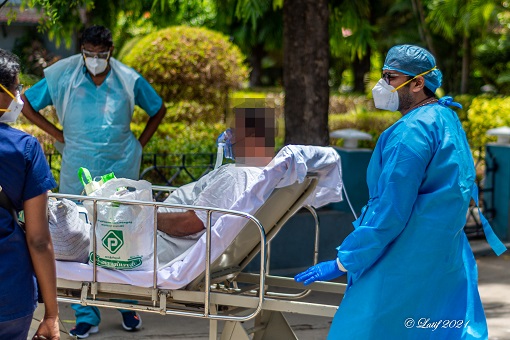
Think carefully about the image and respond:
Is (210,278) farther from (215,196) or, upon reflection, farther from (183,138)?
(183,138)

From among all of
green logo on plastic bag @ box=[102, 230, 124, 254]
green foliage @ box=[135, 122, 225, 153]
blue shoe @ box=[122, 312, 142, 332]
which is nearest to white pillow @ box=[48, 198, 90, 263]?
green logo on plastic bag @ box=[102, 230, 124, 254]

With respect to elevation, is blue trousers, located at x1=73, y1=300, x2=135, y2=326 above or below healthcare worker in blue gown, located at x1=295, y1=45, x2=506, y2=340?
below

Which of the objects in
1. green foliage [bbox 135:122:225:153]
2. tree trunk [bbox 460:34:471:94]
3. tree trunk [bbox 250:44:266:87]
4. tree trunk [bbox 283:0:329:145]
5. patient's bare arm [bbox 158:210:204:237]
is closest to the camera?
patient's bare arm [bbox 158:210:204:237]

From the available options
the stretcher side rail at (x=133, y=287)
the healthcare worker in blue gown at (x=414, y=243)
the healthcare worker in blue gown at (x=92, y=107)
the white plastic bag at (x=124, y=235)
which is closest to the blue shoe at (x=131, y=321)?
the healthcare worker in blue gown at (x=92, y=107)

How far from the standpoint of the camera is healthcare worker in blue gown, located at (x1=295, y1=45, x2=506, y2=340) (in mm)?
3381

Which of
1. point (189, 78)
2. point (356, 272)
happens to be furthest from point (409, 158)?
point (189, 78)

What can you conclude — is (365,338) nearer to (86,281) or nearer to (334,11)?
(86,281)

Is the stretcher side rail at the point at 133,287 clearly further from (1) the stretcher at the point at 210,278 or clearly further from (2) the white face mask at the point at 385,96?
(2) the white face mask at the point at 385,96

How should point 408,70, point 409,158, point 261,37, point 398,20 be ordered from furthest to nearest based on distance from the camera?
point 398,20 → point 261,37 → point 408,70 → point 409,158

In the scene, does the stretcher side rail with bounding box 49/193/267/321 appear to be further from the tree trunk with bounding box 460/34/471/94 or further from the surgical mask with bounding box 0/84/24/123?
the tree trunk with bounding box 460/34/471/94

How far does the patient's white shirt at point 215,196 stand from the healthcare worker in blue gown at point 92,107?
3.94ft

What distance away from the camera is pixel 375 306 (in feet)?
11.4

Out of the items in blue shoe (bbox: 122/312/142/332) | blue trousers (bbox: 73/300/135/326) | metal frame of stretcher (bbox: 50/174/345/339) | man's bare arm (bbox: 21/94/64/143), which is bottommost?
blue shoe (bbox: 122/312/142/332)

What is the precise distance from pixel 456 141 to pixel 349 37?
17.4 feet
